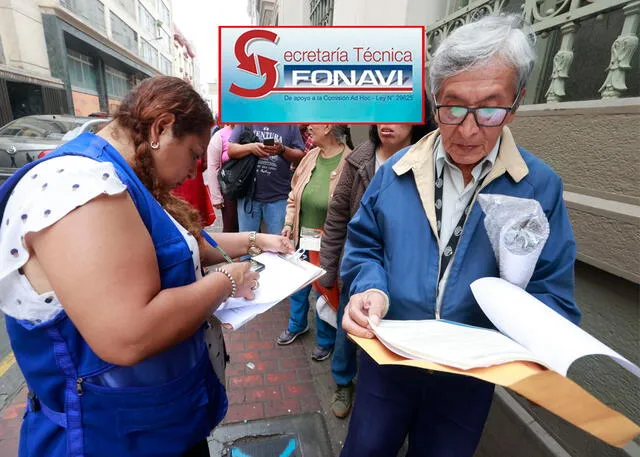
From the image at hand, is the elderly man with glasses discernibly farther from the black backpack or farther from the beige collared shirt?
the black backpack

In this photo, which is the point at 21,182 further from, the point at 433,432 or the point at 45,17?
the point at 45,17

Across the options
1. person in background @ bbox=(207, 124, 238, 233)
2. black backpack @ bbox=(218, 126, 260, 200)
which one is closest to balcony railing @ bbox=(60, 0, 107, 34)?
person in background @ bbox=(207, 124, 238, 233)

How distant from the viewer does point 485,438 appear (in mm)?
2113

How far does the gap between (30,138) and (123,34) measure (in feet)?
80.7

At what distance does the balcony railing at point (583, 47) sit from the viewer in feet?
5.39

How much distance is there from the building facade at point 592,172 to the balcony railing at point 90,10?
22.5 meters

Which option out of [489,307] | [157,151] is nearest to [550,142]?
[489,307]

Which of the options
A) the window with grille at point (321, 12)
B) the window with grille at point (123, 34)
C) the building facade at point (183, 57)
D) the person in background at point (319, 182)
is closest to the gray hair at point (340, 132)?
the person in background at point (319, 182)

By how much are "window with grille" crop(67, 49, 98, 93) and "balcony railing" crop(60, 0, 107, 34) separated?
200cm

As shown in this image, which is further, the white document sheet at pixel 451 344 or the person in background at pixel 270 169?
the person in background at pixel 270 169

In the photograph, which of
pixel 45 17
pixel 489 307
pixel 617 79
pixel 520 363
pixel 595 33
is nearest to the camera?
pixel 520 363

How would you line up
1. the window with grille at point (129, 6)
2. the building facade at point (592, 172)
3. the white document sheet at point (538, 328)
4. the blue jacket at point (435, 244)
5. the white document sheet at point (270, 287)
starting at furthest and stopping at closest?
1. the window with grille at point (129, 6)
2. the building facade at point (592, 172)
3. the white document sheet at point (270, 287)
4. the blue jacket at point (435, 244)
5. the white document sheet at point (538, 328)

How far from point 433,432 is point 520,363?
75cm

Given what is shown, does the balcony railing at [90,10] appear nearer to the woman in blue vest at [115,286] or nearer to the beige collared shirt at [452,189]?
the woman in blue vest at [115,286]
